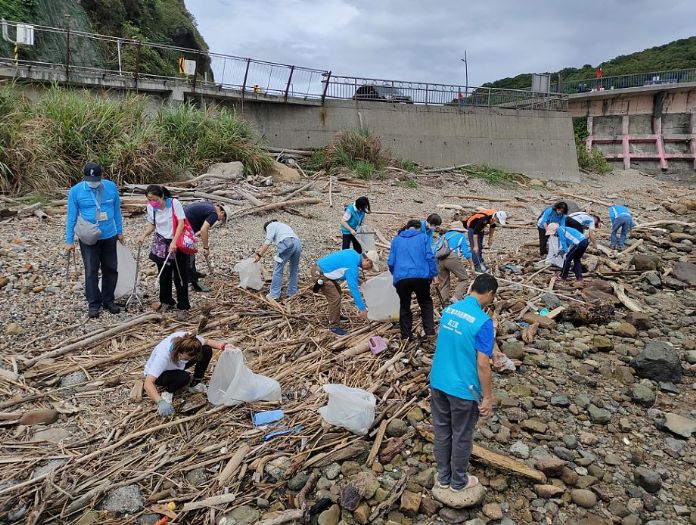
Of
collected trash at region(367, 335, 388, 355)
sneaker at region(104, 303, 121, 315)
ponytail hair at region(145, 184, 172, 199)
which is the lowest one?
collected trash at region(367, 335, 388, 355)

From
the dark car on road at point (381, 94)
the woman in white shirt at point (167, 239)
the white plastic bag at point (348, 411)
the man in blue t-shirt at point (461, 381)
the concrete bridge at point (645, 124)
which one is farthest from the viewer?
the concrete bridge at point (645, 124)

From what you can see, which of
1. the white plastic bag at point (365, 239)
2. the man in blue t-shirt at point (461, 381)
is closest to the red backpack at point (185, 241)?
the white plastic bag at point (365, 239)

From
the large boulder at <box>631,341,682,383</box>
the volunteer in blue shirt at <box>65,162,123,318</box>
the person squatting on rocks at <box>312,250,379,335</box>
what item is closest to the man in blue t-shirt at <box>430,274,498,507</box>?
the person squatting on rocks at <box>312,250,379,335</box>

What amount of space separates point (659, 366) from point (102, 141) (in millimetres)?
10289

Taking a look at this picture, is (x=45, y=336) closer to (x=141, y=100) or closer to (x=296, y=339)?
(x=296, y=339)

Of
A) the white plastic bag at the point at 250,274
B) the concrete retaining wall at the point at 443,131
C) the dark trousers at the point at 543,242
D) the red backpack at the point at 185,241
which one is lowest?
the white plastic bag at the point at 250,274

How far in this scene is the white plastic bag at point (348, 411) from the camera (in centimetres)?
398

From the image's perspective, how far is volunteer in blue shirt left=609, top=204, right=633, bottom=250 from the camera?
31.2 ft

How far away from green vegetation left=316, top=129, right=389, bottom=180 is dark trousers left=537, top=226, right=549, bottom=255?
262 inches

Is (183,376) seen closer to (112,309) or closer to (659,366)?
(112,309)

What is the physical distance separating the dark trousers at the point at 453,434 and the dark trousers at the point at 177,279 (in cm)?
346

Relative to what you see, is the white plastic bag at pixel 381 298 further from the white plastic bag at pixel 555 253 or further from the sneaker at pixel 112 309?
the white plastic bag at pixel 555 253

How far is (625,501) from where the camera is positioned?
3547 mm

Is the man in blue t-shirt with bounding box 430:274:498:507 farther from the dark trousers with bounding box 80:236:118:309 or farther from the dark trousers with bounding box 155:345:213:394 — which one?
the dark trousers with bounding box 80:236:118:309
